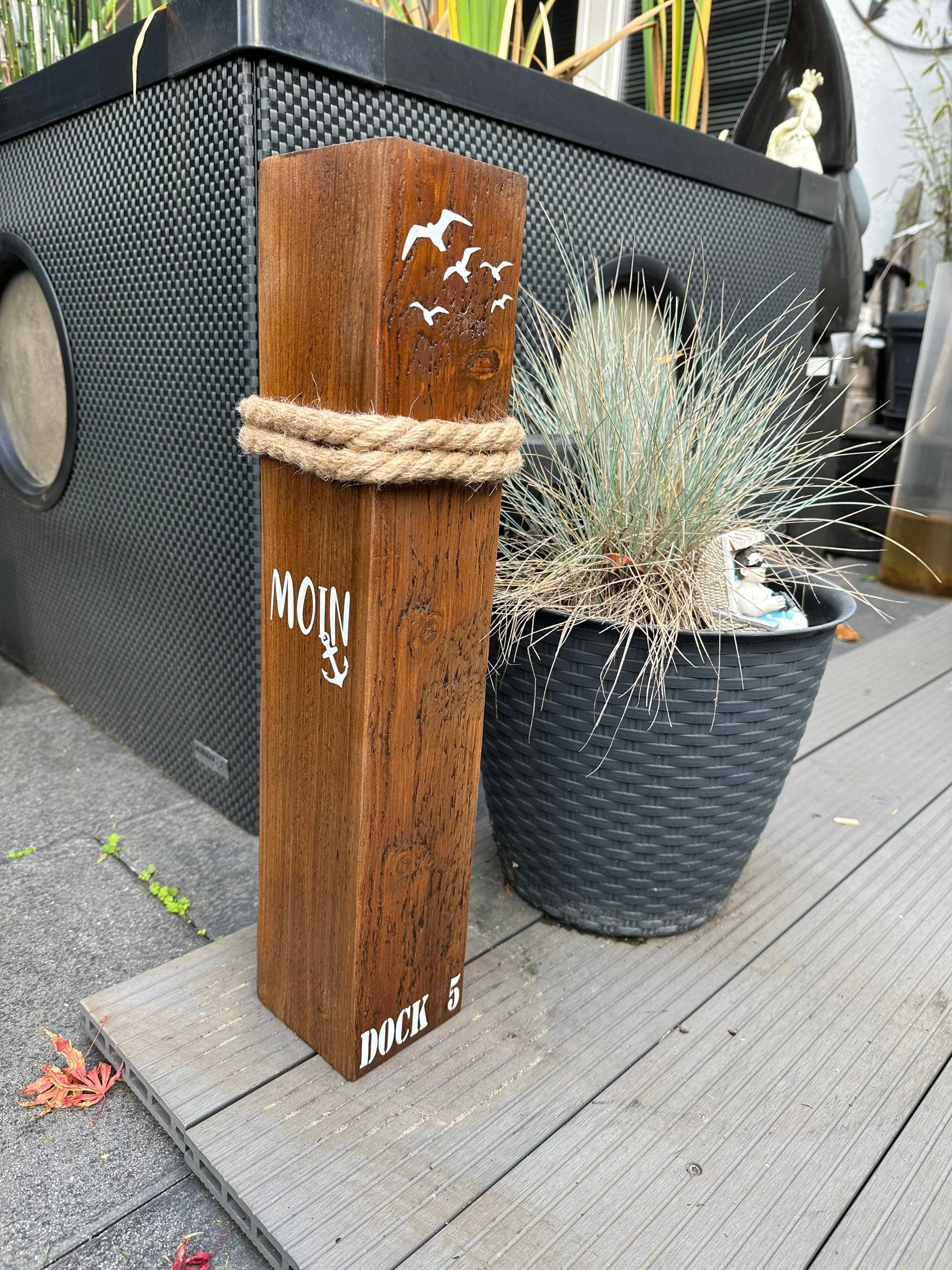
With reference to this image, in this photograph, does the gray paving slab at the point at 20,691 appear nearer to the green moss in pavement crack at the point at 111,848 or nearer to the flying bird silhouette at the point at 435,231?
the green moss in pavement crack at the point at 111,848

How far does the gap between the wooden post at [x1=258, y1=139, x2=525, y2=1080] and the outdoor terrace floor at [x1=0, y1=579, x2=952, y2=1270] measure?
0.10 meters

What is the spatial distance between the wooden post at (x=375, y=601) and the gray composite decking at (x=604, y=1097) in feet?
0.30

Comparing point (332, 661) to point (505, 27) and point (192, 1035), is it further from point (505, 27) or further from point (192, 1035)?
point (505, 27)

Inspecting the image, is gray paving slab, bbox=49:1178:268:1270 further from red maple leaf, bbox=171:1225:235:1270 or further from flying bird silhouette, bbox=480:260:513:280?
flying bird silhouette, bbox=480:260:513:280

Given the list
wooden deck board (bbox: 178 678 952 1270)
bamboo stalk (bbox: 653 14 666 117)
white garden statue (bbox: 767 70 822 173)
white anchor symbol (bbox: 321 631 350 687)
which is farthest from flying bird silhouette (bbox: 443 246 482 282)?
white garden statue (bbox: 767 70 822 173)

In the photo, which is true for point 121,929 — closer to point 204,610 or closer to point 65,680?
point 204,610

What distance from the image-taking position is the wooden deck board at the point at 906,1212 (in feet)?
2.78

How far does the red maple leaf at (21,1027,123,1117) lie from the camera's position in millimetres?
1015

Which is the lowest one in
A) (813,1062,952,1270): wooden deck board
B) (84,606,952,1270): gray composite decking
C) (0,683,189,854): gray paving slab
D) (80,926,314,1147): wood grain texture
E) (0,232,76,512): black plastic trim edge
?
(0,683,189,854): gray paving slab

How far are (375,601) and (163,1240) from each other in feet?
2.16

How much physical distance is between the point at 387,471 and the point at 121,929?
0.92 metres

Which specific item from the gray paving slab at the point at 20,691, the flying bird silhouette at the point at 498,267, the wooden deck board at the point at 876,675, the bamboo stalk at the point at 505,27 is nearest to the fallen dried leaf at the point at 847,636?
the wooden deck board at the point at 876,675

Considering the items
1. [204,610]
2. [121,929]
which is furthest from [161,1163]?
[204,610]

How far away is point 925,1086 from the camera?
3.47 feet
